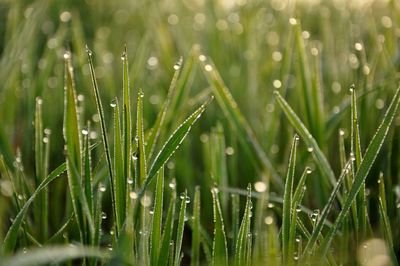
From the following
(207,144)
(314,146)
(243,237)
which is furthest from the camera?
(207,144)

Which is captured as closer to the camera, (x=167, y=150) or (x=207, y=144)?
(x=167, y=150)

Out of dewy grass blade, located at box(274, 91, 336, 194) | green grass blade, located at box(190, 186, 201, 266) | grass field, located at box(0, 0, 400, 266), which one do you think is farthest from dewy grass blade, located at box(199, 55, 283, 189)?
green grass blade, located at box(190, 186, 201, 266)

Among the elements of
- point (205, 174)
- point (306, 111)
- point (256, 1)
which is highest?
point (256, 1)

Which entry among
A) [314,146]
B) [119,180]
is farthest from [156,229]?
[314,146]

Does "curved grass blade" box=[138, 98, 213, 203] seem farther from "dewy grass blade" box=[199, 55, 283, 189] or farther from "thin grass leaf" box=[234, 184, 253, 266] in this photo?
"dewy grass blade" box=[199, 55, 283, 189]

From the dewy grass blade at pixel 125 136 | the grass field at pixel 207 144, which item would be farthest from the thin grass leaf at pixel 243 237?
the dewy grass blade at pixel 125 136

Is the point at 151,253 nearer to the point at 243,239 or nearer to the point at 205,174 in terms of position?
the point at 243,239

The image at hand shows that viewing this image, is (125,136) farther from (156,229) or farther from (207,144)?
(207,144)

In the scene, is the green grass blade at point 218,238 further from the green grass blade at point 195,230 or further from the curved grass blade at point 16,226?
the curved grass blade at point 16,226

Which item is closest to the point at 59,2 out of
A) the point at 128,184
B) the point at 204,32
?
the point at 204,32
